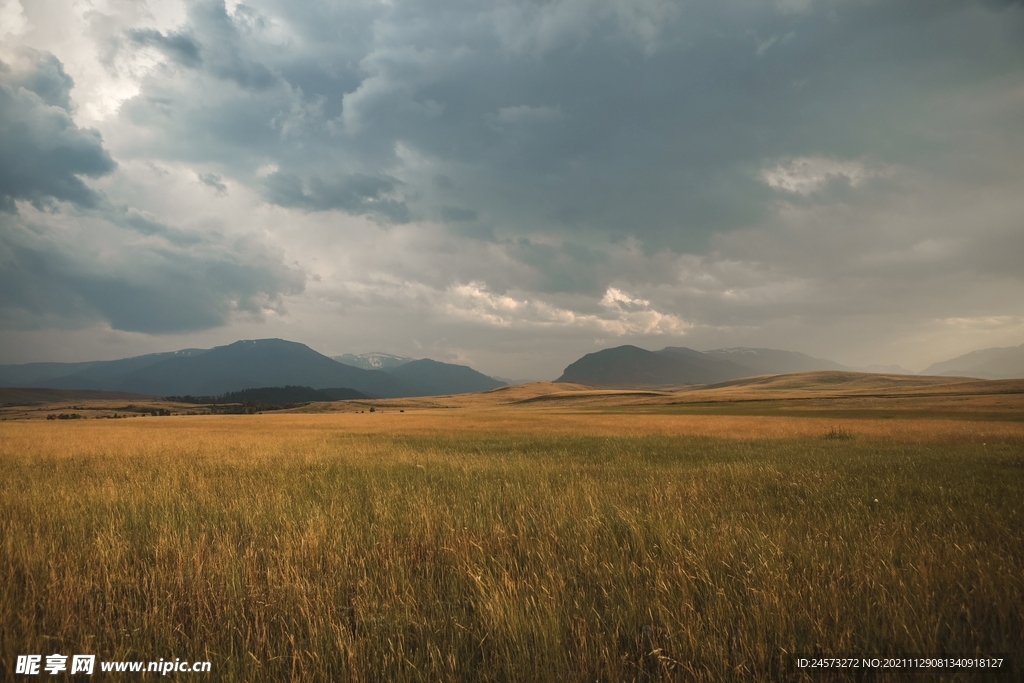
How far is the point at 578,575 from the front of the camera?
505cm

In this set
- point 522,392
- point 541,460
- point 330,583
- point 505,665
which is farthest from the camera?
point 522,392

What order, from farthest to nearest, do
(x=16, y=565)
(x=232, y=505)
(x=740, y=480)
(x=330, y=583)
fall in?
(x=740, y=480) → (x=232, y=505) → (x=16, y=565) → (x=330, y=583)

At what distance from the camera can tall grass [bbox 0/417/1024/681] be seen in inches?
138

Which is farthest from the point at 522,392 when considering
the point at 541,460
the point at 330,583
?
the point at 330,583

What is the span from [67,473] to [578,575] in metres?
17.3

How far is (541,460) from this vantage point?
16656 mm

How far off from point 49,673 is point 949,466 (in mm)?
20225

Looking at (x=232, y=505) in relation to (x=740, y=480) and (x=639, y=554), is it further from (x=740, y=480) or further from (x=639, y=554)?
(x=740, y=480)

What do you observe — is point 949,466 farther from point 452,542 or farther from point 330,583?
point 330,583

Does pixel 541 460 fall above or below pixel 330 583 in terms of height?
below

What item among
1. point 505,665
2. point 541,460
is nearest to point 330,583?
point 505,665

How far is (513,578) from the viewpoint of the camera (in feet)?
Answer: 16.3

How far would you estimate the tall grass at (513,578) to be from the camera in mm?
3500

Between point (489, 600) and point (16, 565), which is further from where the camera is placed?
point (16, 565)
